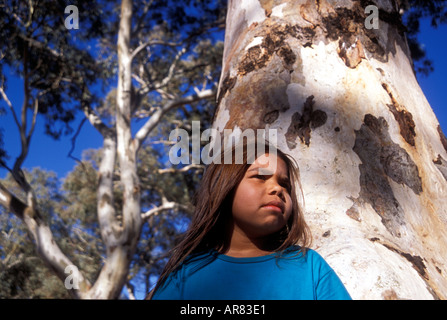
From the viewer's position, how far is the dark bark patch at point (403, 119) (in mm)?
1260

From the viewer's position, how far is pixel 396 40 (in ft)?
5.13

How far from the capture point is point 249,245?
3.64ft

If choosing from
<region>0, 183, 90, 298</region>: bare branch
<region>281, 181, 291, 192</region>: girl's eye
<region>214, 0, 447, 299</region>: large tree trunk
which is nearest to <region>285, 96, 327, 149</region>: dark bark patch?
<region>214, 0, 447, 299</region>: large tree trunk

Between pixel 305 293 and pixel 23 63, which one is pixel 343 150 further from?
pixel 23 63

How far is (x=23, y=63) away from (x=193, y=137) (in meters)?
3.40

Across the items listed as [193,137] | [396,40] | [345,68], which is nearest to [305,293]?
[345,68]

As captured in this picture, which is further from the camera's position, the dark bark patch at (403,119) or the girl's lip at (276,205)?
the dark bark patch at (403,119)

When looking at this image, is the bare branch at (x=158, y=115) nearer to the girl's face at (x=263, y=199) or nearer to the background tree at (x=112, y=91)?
the background tree at (x=112, y=91)

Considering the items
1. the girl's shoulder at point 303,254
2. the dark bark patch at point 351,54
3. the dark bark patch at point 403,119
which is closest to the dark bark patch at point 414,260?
the girl's shoulder at point 303,254

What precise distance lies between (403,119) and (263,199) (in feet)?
1.66

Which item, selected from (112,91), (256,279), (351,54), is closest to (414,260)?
(256,279)

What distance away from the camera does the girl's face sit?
3.48 feet

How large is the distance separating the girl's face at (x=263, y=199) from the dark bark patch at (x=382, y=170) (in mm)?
195

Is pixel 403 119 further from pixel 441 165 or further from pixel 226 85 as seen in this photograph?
pixel 226 85
